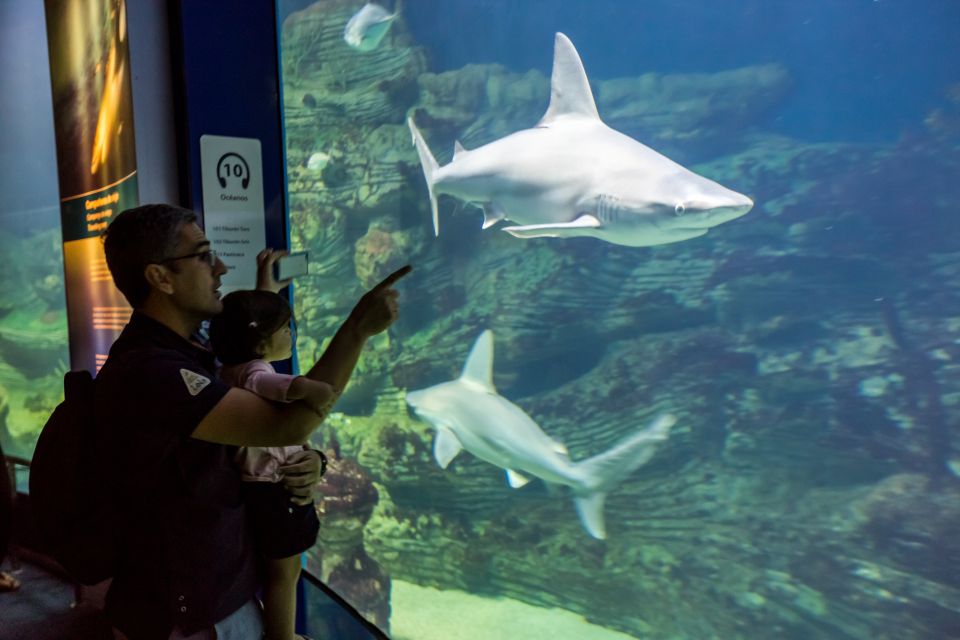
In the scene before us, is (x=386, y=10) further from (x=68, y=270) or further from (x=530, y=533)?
(x=530, y=533)

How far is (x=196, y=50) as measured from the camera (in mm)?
2305

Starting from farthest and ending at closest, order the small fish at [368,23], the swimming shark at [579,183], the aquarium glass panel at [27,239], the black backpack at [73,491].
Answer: the small fish at [368,23], the aquarium glass panel at [27,239], the swimming shark at [579,183], the black backpack at [73,491]

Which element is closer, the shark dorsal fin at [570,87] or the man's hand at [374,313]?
the man's hand at [374,313]

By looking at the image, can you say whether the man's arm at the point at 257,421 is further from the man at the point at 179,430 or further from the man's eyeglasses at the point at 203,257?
the man's eyeglasses at the point at 203,257

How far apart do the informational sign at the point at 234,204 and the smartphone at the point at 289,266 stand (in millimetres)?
582

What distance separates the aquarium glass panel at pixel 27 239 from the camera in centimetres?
489

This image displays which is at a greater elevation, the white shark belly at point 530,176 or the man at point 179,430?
the white shark belly at point 530,176

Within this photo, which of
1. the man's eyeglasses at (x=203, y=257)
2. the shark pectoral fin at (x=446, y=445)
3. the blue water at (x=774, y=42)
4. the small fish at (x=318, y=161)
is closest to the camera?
the man's eyeglasses at (x=203, y=257)

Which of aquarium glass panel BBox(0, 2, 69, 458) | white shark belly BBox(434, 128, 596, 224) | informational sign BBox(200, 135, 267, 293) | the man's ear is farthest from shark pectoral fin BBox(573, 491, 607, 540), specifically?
aquarium glass panel BBox(0, 2, 69, 458)

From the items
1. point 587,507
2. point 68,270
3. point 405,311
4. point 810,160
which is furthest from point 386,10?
point 810,160

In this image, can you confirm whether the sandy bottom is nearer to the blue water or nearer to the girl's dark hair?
the girl's dark hair

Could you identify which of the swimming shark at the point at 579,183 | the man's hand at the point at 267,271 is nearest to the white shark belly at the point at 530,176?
the swimming shark at the point at 579,183

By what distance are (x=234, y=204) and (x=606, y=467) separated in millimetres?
2165

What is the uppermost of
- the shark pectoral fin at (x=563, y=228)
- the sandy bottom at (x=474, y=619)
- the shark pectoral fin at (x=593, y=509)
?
the shark pectoral fin at (x=563, y=228)
